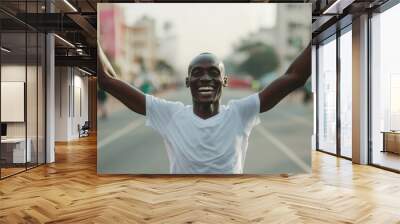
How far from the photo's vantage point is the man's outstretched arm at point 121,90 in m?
6.36

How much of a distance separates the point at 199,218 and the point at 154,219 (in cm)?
46

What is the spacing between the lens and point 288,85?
20.9 ft

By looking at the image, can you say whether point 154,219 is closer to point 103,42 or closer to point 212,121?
point 212,121

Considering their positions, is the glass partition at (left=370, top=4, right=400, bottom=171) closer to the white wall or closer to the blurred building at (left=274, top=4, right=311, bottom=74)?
the blurred building at (left=274, top=4, right=311, bottom=74)

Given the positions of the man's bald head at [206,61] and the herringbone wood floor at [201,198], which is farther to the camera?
the man's bald head at [206,61]

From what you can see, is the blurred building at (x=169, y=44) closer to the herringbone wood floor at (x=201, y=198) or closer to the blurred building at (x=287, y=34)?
the blurred building at (x=287, y=34)

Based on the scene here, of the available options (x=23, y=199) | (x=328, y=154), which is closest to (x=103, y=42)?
(x=23, y=199)

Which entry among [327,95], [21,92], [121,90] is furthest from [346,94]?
[21,92]

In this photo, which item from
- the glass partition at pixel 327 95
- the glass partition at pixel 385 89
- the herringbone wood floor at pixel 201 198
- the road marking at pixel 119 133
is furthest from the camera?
the glass partition at pixel 327 95

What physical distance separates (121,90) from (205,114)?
1.46 meters

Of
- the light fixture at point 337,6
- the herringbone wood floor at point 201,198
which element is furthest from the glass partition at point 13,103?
the light fixture at point 337,6

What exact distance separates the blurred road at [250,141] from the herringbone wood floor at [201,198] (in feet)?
0.73

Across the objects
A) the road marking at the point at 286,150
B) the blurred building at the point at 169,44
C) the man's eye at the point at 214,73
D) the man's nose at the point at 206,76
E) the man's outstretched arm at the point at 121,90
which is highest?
the blurred building at the point at 169,44

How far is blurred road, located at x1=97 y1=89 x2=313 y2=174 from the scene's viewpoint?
20.9ft
